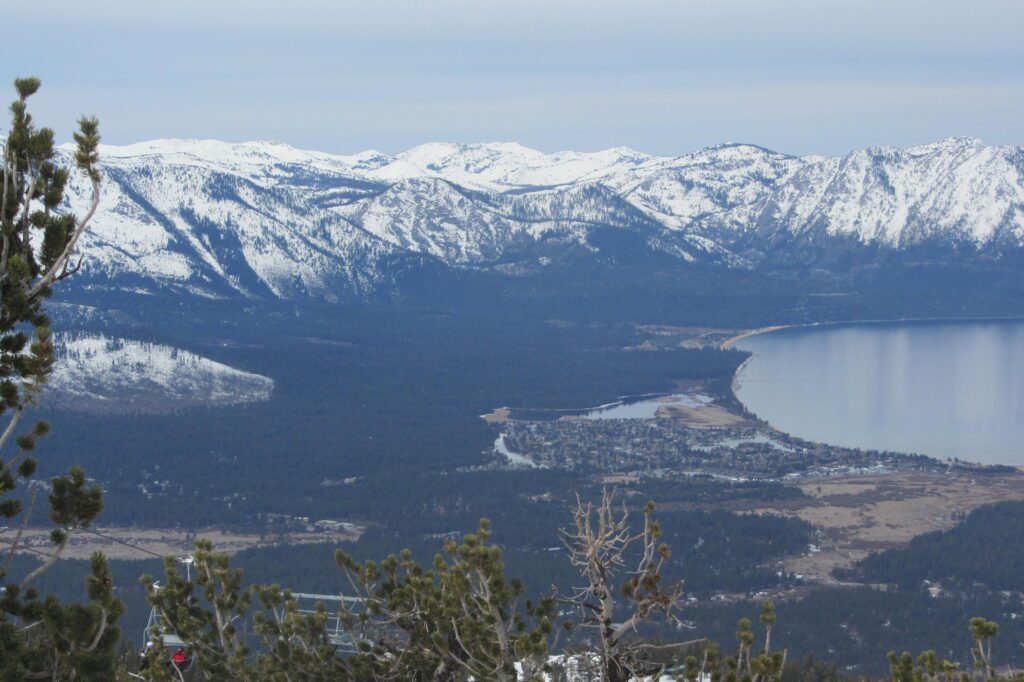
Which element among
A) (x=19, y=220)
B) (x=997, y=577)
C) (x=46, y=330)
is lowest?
(x=997, y=577)

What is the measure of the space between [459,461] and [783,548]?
38.2 m

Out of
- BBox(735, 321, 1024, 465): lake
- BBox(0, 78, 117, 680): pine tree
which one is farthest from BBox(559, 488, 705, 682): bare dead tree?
BBox(735, 321, 1024, 465): lake

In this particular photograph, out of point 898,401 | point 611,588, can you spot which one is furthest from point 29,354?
point 898,401

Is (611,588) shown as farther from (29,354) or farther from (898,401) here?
(898,401)

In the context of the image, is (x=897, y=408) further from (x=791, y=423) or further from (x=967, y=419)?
(x=791, y=423)

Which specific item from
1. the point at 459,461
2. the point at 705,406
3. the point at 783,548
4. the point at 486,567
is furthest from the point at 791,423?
the point at 486,567

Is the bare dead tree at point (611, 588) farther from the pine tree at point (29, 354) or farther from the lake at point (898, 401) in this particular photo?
the lake at point (898, 401)

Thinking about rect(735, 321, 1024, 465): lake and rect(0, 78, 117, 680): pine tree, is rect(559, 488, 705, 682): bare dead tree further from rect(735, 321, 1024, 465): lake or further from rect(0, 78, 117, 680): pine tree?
rect(735, 321, 1024, 465): lake

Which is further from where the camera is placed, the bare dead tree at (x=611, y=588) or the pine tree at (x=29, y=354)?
the bare dead tree at (x=611, y=588)

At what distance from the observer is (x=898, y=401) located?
525 ft

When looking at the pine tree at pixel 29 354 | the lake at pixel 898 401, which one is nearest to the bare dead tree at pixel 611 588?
the pine tree at pixel 29 354

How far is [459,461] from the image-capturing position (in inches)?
4621

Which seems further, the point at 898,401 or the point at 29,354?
the point at 898,401

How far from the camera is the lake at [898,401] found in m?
131
